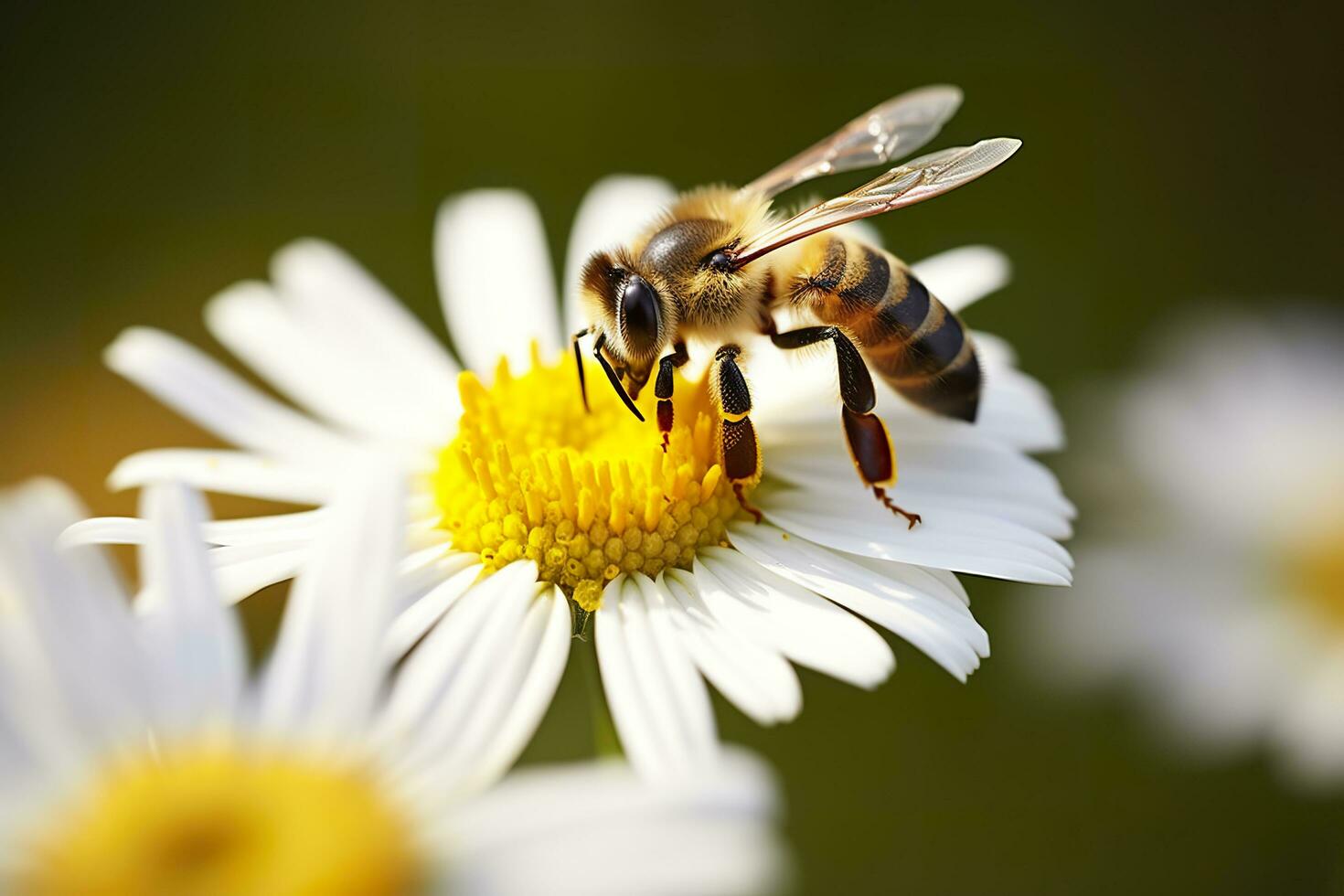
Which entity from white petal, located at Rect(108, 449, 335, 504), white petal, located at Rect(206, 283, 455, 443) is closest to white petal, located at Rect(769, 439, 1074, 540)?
white petal, located at Rect(206, 283, 455, 443)

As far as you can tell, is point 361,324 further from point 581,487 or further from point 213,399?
point 581,487

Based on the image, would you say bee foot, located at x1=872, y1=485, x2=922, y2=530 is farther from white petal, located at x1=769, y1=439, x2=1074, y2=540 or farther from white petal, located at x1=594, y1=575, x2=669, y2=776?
white petal, located at x1=594, y1=575, x2=669, y2=776

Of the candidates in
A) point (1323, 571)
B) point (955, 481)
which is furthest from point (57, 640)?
point (1323, 571)

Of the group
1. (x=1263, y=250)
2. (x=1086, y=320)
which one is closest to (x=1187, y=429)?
(x=1086, y=320)

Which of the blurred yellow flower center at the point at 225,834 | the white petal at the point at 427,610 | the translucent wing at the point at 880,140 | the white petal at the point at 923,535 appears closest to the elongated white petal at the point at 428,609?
the white petal at the point at 427,610

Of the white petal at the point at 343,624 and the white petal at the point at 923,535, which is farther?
the white petal at the point at 923,535

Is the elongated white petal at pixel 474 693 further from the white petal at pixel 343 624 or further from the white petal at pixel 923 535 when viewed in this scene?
the white petal at pixel 923 535
